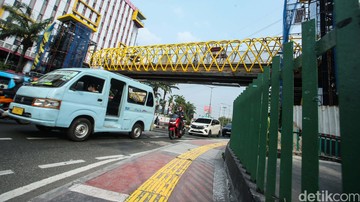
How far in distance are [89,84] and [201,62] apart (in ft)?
45.0

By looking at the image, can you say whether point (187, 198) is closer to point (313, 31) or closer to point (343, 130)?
point (343, 130)

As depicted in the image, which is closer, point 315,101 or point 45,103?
point 315,101

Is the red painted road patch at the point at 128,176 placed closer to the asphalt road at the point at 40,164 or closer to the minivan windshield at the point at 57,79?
the asphalt road at the point at 40,164

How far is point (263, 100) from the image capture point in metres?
2.57

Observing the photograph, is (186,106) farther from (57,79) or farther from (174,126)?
(57,79)

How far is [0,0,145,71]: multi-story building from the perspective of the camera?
28391 mm

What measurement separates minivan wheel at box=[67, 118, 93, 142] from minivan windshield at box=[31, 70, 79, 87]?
1.14 metres

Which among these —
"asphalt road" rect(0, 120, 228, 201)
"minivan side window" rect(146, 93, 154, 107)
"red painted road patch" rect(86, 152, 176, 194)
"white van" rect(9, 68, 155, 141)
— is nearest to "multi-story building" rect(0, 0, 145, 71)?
"minivan side window" rect(146, 93, 154, 107)

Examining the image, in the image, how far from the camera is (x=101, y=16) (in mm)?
41625

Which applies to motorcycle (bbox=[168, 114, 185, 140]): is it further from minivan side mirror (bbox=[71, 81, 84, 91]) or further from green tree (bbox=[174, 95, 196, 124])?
green tree (bbox=[174, 95, 196, 124])

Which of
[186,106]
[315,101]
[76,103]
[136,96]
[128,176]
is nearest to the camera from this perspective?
[315,101]

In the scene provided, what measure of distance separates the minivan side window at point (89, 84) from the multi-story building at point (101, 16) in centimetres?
2529

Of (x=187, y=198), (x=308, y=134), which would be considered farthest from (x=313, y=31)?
(x=187, y=198)

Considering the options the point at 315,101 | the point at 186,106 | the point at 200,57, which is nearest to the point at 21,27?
the point at 200,57
